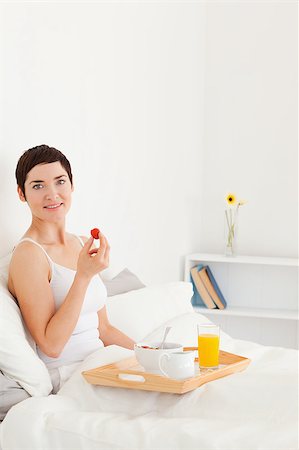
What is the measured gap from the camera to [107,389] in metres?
1.76

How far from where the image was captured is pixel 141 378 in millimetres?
1749

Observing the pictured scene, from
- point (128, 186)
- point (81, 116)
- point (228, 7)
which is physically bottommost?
point (128, 186)

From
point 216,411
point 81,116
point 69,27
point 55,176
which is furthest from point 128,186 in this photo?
point 216,411

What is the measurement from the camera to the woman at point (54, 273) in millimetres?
1941

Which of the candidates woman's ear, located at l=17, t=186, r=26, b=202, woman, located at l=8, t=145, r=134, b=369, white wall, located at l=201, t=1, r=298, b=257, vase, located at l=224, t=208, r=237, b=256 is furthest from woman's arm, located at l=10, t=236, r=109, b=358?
white wall, located at l=201, t=1, r=298, b=257

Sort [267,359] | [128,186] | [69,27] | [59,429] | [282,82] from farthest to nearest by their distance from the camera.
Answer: [282,82] < [128,186] < [69,27] < [267,359] < [59,429]

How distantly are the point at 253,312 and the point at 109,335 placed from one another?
1.75 m

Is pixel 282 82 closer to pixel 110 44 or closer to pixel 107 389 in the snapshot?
pixel 110 44

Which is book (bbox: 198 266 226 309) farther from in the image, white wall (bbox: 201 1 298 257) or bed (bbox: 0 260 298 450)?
bed (bbox: 0 260 298 450)

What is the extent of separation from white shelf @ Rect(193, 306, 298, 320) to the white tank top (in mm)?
1777

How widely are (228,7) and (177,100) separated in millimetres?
763

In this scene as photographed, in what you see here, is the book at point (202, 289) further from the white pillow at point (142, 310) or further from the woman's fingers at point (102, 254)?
the woman's fingers at point (102, 254)

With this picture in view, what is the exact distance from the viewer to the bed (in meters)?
1.54

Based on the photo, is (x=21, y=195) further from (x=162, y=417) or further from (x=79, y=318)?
(x=162, y=417)
